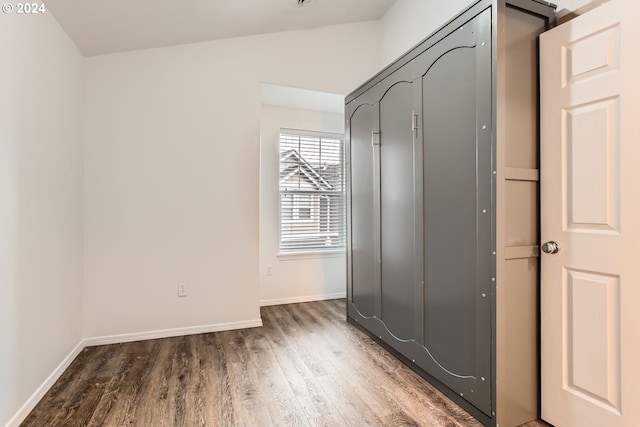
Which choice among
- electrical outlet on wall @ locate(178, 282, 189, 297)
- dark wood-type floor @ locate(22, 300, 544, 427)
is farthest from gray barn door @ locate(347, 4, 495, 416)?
electrical outlet on wall @ locate(178, 282, 189, 297)

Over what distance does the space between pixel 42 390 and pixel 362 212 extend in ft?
8.02

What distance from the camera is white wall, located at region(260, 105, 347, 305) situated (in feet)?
12.3

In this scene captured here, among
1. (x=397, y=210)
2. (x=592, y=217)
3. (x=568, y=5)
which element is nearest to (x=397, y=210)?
(x=397, y=210)

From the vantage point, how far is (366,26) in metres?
3.45

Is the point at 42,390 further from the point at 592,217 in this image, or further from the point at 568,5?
the point at 568,5

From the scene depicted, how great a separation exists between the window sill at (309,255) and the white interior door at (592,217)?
8.13ft

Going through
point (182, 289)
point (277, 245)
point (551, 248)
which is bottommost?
point (182, 289)

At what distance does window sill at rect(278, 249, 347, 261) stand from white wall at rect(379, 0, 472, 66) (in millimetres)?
2248

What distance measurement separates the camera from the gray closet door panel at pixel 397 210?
2172 millimetres

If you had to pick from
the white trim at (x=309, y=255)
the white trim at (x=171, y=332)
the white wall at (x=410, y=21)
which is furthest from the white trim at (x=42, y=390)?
the white wall at (x=410, y=21)

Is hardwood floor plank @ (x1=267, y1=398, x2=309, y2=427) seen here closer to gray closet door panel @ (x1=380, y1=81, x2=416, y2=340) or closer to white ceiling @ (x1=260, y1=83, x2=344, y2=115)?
gray closet door panel @ (x1=380, y1=81, x2=416, y2=340)

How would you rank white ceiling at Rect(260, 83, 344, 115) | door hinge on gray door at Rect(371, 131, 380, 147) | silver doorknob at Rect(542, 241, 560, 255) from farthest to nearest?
1. white ceiling at Rect(260, 83, 344, 115)
2. door hinge on gray door at Rect(371, 131, 380, 147)
3. silver doorknob at Rect(542, 241, 560, 255)

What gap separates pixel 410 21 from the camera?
9.89 feet

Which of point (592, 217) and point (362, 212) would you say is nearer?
point (592, 217)
